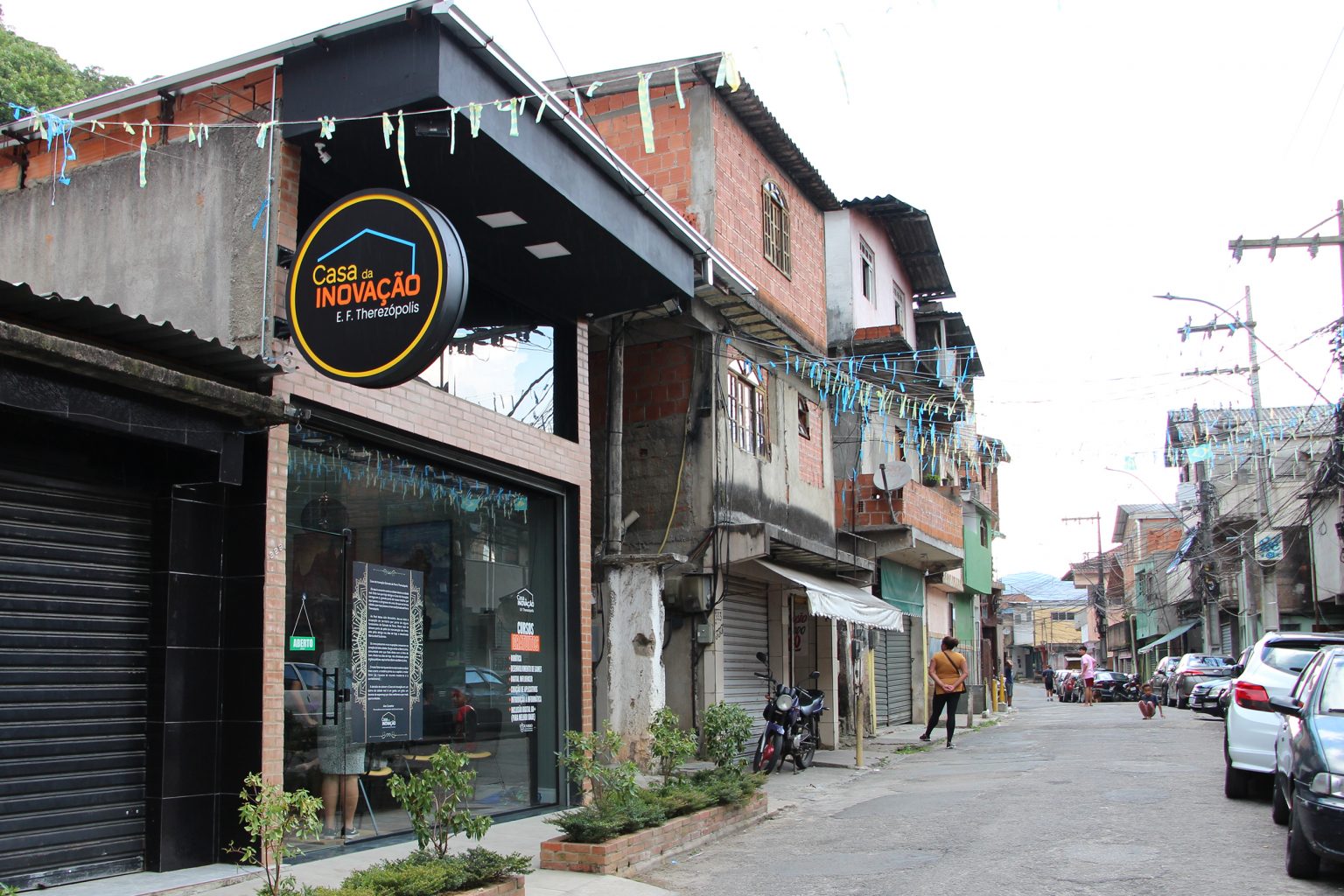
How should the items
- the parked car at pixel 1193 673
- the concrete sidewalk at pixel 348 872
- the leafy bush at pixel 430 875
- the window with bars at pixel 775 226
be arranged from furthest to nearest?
the parked car at pixel 1193 673 < the window with bars at pixel 775 226 < the concrete sidewalk at pixel 348 872 < the leafy bush at pixel 430 875

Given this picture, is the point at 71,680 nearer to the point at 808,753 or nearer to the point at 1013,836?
the point at 1013,836

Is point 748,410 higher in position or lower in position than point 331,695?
higher

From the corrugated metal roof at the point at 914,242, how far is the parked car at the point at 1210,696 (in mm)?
11838

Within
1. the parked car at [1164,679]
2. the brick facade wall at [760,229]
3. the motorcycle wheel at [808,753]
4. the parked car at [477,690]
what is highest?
the brick facade wall at [760,229]

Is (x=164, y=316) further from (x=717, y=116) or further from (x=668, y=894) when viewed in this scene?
(x=717, y=116)

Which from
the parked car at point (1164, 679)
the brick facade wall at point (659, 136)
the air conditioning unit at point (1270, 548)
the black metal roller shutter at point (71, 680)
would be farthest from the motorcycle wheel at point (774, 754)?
the parked car at point (1164, 679)

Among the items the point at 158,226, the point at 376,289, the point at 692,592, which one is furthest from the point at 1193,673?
the point at 158,226

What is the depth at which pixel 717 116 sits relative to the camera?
16266mm

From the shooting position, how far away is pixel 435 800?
7.38 m

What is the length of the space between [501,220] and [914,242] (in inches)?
661

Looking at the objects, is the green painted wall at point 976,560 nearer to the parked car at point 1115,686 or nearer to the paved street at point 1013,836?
the parked car at point 1115,686

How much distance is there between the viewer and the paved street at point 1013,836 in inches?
302

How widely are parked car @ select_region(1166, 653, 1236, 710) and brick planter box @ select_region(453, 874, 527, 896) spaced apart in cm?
3092

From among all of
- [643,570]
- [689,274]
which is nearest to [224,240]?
[689,274]
